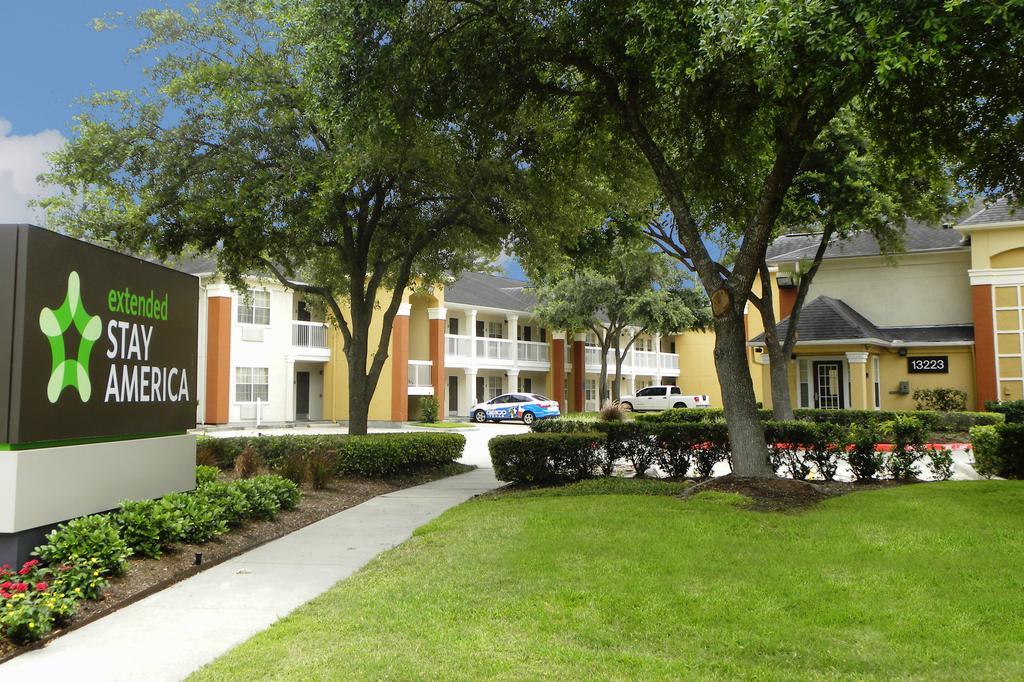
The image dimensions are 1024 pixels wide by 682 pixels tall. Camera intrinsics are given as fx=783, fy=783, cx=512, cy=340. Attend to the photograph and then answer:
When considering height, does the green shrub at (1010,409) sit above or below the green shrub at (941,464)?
above

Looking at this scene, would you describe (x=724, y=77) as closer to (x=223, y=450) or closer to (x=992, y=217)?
(x=223, y=450)

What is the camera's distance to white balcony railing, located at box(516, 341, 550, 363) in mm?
44781

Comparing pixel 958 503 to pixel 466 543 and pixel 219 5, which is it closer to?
pixel 466 543

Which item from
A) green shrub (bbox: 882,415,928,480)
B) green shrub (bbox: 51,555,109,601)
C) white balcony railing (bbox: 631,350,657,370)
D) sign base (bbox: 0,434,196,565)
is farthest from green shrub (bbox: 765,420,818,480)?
white balcony railing (bbox: 631,350,657,370)

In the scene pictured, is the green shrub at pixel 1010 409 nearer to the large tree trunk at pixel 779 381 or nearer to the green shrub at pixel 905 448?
the large tree trunk at pixel 779 381

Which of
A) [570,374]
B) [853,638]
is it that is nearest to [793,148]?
[853,638]

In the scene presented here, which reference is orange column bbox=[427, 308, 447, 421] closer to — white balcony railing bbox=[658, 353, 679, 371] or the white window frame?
the white window frame

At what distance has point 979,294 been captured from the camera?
26359 mm

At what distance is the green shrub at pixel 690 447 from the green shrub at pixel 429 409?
78.6ft

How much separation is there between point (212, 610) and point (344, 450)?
298 inches

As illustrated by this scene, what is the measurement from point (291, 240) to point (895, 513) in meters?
11.9

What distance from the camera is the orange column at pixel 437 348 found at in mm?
38938

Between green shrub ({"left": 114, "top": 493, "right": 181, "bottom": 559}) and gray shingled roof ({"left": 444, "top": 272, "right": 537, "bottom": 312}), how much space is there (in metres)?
32.5

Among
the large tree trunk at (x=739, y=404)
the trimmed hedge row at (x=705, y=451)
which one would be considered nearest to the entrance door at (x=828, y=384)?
the trimmed hedge row at (x=705, y=451)
